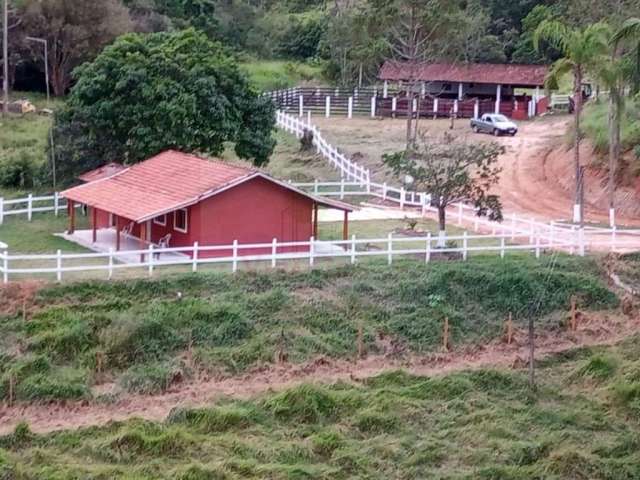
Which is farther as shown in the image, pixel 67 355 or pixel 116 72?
pixel 116 72

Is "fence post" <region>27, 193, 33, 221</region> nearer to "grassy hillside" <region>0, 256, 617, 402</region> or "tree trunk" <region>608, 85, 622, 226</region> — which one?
"grassy hillside" <region>0, 256, 617, 402</region>

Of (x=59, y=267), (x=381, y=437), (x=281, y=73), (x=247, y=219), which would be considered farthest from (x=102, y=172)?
(x=281, y=73)

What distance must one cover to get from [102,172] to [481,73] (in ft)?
98.7

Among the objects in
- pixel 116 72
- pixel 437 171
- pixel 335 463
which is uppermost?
pixel 116 72

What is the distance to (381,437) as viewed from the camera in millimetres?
23969

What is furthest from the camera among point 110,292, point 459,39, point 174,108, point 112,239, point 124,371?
point 459,39

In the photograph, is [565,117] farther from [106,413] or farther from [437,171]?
[106,413]

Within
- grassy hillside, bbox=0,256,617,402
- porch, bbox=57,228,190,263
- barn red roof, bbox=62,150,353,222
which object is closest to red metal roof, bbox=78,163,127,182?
barn red roof, bbox=62,150,353,222

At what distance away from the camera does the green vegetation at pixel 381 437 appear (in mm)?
22203

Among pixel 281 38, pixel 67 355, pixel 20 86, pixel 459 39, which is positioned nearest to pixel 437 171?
pixel 67 355

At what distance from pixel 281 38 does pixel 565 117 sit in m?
27.1

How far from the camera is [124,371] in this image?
26.4 meters

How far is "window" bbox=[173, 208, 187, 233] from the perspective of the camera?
104ft

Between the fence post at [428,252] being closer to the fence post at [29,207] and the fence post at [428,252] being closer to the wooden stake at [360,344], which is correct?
the wooden stake at [360,344]
